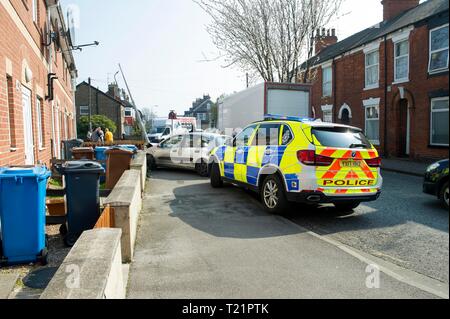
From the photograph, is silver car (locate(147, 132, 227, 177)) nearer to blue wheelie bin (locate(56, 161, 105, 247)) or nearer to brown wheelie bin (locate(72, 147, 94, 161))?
brown wheelie bin (locate(72, 147, 94, 161))

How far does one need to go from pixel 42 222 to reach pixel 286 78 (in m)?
18.1

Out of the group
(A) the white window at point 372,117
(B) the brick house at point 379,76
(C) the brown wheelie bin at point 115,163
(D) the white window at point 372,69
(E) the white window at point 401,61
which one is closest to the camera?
(C) the brown wheelie bin at point 115,163

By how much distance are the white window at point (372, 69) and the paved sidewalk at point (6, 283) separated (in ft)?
59.5

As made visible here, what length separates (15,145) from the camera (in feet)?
23.9

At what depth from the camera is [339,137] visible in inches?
247

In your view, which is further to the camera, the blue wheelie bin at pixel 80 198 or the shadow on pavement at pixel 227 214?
the shadow on pavement at pixel 227 214

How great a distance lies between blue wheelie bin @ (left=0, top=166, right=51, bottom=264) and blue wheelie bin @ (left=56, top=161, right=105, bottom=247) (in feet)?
2.45

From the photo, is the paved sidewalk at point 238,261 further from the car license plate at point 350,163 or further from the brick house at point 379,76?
the brick house at point 379,76

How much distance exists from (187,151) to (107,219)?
8.11 meters

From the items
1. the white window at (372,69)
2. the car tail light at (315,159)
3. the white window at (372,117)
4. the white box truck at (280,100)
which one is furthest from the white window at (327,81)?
the car tail light at (315,159)

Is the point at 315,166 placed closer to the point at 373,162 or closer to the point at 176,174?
the point at 373,162

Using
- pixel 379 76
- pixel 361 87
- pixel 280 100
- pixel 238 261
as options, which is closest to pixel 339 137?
pixel 238 261

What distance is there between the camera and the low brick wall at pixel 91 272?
2.30m
